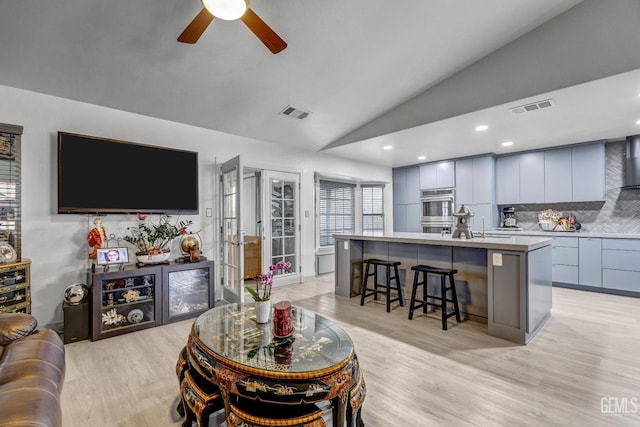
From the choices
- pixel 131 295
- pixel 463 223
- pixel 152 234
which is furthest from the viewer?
pixel 152 234

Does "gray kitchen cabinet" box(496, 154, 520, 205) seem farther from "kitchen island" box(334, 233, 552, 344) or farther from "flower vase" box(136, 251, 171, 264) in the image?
"flower vase" box(136, 251, 171, 264)

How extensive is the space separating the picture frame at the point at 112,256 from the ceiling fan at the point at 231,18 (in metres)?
2.31

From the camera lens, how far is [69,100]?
10.8 feet

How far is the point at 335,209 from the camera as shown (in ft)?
21.1

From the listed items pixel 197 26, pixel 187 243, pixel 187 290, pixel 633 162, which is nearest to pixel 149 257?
pixel 187 243

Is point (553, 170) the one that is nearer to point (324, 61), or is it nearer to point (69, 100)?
point (324, 61)

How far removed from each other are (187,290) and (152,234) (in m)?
0.81

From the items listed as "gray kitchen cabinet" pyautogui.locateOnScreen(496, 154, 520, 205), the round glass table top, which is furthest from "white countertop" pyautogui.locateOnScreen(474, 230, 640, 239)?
the round glass table top

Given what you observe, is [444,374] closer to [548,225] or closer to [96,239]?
[96,239]

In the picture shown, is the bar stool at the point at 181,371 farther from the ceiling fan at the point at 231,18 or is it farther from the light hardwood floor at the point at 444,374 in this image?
the ceiling fan at the point at 231,18

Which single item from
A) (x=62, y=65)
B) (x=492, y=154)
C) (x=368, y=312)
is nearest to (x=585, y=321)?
(x=368, y=312)

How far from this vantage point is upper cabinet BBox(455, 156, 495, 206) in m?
5.95

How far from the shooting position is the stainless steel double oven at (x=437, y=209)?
21.3ft

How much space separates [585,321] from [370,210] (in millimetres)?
4317
